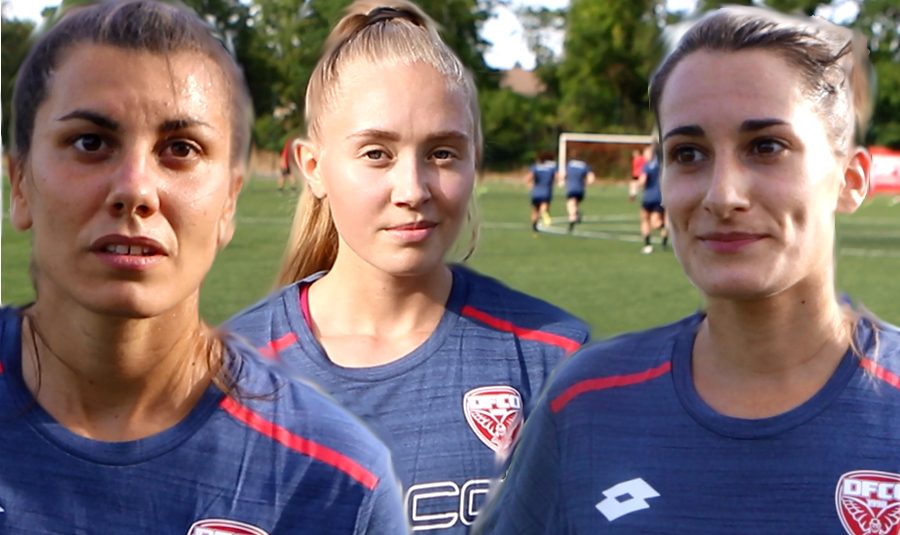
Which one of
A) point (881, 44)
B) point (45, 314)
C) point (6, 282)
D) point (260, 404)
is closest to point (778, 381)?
point (260, 404)

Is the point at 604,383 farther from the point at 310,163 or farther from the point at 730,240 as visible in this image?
the point at 310,163

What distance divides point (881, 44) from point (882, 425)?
4400 centimetres

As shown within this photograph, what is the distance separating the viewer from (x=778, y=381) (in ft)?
6.92

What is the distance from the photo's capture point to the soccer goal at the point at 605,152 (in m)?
45.4

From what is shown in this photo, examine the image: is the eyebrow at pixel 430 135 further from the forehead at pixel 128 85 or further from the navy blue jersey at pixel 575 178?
the navy blue jersey at pixel 575 178

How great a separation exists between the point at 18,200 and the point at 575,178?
76.9 feet

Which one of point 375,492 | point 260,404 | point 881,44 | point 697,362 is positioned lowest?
point 375,492

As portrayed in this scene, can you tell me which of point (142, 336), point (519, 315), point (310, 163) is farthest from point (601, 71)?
point (142, 336)

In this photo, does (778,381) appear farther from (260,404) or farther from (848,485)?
(260,404)

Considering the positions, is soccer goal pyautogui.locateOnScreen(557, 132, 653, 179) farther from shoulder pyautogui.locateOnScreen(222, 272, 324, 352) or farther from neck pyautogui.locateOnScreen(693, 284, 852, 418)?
neck pyautogui.locateOnScreen(693, 284, 852, 418)

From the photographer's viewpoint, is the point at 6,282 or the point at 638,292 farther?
the point at 638,292

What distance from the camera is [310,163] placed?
10.5ft

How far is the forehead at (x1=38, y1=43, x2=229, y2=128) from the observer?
67.9 inches

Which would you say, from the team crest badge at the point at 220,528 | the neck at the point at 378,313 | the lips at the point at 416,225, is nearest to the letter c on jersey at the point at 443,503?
the neck at the point at 378,313
